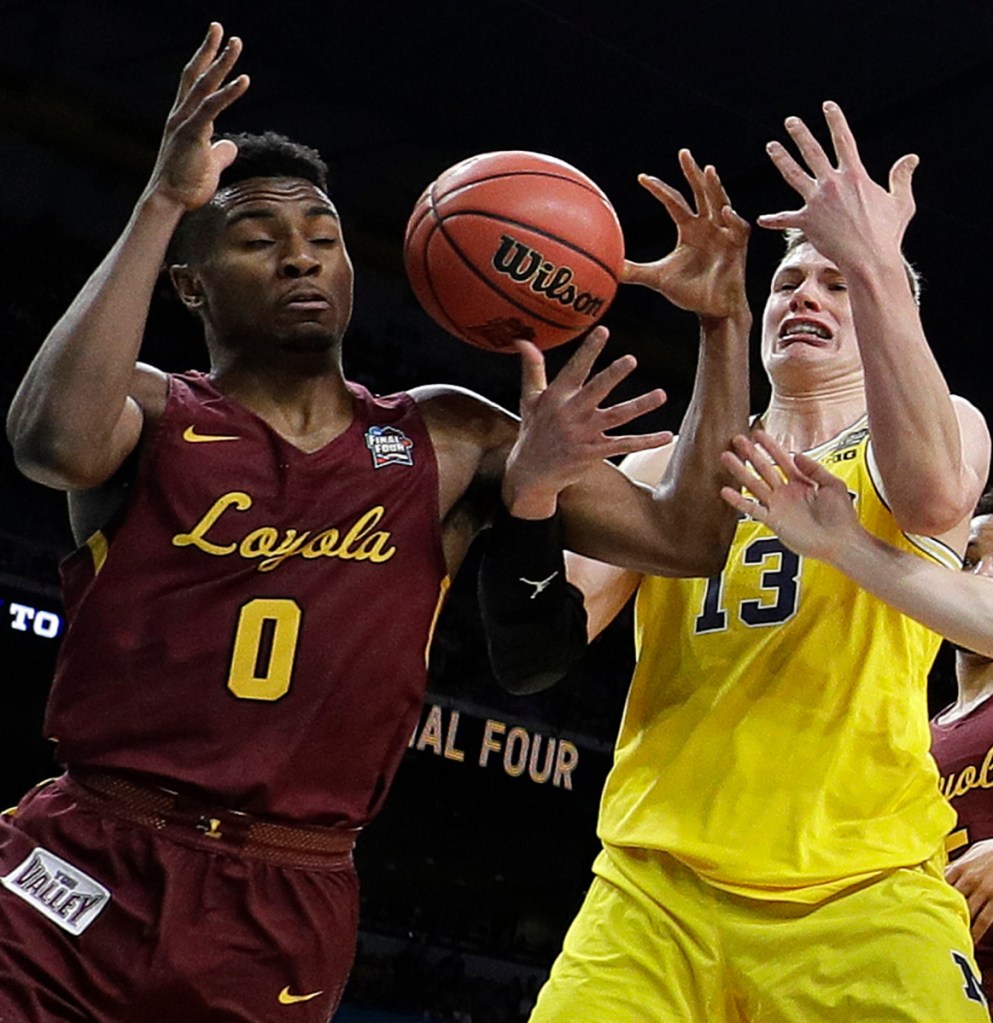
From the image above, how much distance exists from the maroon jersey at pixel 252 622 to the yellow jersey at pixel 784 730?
66cm

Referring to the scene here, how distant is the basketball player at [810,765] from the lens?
290 centimetres

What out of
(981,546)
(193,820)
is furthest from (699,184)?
(981,546)

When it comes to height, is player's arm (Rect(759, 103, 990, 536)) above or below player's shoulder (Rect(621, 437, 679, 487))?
above

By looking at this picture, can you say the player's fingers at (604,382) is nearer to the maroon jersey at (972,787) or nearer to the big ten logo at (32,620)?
the maroon jersey at (972,787)

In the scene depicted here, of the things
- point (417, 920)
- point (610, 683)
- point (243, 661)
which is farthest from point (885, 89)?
point (243, 661)

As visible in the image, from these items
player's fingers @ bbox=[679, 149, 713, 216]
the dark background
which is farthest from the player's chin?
the dark background

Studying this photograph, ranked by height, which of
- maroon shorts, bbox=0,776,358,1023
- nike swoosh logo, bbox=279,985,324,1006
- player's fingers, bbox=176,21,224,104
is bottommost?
nike swoosh logo, bbox=279,985,324,1006

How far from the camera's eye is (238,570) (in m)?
2.68

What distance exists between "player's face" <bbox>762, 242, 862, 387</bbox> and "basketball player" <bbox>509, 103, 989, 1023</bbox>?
0.20m

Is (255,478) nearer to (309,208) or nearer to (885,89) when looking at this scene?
(309,208)

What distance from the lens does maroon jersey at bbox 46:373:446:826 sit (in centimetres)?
259

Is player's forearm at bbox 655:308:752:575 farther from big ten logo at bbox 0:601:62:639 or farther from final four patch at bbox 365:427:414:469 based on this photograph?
big ten logo at bbox 0:601:62:639

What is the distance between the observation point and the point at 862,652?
3.16 meters

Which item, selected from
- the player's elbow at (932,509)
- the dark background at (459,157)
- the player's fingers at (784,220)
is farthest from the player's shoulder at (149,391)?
the dark background at (459,157)
